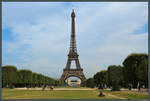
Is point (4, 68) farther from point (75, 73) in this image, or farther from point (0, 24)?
point (0, 24)

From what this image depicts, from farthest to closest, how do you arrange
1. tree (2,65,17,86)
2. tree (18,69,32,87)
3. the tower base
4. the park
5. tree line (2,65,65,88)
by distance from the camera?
the tower base → tree (18,69,32,87) → tree line (2,65,65,88) → tree (2,65,17,86) → the park

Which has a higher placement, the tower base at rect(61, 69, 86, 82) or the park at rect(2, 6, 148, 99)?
the tower base at rect(61, 69, 86, 82)

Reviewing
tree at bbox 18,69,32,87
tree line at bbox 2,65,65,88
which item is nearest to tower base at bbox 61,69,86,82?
tree line at bbox 2,65,65,88

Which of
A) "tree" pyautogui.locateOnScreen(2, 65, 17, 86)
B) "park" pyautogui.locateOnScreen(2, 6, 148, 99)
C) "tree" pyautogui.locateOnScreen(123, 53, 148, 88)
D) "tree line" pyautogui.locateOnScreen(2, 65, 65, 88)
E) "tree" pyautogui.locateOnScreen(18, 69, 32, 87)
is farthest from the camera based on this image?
"tree" pyautogui.locateOnScreen(18, 69, 32, 87)

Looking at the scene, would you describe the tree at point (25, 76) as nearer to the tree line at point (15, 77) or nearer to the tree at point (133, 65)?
the tree line at point (15, 77)

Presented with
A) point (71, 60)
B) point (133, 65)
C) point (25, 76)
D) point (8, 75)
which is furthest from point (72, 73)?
point (133, 65)

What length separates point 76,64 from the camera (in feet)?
315

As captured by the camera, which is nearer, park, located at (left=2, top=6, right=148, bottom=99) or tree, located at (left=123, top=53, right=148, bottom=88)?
park, located at (left=2, top=6, right=148, bottom=99)

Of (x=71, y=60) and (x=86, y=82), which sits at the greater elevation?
(x=71, y=60)

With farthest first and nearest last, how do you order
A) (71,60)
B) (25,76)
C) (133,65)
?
(71,60)
(25,76)
(133,65)

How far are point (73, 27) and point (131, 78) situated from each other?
52492mm

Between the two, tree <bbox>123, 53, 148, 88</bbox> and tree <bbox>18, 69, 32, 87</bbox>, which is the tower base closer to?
tree <bbox>18, 69, 32, 87</bbox>

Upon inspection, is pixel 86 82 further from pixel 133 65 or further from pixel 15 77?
pixel 133 65

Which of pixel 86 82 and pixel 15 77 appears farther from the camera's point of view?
pixel 86 82
